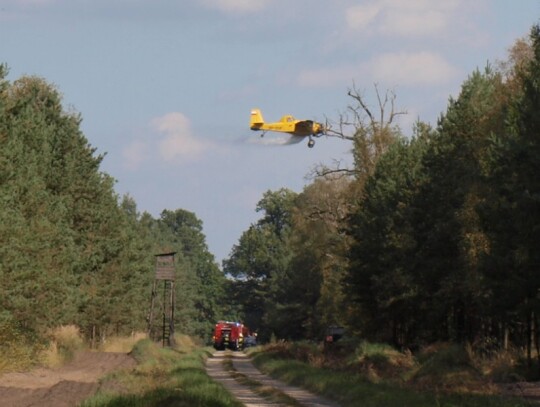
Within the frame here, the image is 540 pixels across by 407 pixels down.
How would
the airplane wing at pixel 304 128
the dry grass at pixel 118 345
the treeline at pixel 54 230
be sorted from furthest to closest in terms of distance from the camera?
the airplane wing at pixel 304 128, the dry grass at pixel 118 345, the treeline at pixel 54 230

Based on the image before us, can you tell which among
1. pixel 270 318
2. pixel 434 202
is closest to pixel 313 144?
pixel 434 202

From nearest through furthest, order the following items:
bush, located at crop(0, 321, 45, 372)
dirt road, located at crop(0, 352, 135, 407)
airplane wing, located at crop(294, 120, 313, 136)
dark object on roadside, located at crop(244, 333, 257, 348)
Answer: dirt road, located at crop(0, 352, 135, 407)
bush, located at crop(0, 321, 45, 372)
airplane wing, located at crop(294, 120, 313, 136)
dark object on roadside, located at crop(244, 333, 257, 348)

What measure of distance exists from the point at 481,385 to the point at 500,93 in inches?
842

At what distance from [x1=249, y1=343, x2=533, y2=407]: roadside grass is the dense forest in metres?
2.90

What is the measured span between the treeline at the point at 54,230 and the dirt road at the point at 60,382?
6.27 ft

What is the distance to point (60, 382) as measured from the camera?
3722cm

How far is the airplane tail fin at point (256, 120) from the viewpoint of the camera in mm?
80188

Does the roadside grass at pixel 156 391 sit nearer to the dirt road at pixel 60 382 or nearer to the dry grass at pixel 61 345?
the dirt road at pixel 60 382

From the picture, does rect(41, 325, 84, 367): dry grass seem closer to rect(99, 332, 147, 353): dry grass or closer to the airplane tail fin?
rect(99, 332, 147, 353): dry grass

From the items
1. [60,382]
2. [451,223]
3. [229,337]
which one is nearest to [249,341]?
[229,337]

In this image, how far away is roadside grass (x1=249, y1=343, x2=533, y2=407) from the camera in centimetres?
2675

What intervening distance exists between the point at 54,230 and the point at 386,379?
1530 centimetres

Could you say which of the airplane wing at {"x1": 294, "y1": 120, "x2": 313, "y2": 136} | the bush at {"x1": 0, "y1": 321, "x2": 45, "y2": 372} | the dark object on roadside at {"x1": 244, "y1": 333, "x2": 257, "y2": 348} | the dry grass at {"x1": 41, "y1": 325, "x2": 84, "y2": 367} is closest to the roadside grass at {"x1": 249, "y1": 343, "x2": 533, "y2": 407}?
the dry grass at {"x1": 41, "y1": 325, "x2": 84, "y2": 367}

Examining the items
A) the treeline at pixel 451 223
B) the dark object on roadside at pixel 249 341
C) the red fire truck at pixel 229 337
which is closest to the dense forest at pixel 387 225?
the treeline at pixel 451 223
